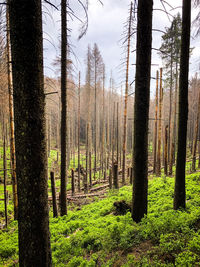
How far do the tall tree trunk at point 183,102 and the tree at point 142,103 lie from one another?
1225 mm

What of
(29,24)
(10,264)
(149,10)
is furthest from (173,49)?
(10,264)

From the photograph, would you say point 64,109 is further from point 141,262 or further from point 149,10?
point 141,262

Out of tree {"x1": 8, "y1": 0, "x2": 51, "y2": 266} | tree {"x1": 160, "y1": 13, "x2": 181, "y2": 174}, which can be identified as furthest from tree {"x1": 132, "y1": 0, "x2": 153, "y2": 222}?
tree {"x1": 160, "y1": 13, "x2": 181, "y2": 174}

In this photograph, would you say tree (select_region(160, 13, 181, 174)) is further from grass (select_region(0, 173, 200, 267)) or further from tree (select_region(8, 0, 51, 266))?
tree (select_region(8, 0, 51, 266))

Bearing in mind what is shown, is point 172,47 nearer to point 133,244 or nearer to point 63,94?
point 63,94

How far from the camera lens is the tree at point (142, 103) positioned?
3.97 m

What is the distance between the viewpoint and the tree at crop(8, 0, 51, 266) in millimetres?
1856

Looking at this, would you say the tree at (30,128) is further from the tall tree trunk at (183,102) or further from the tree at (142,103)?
the tall tree trunk at (183,102)

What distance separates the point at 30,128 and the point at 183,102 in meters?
4.54

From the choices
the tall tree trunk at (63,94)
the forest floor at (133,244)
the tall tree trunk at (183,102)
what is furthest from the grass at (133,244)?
the tall tree trunk at (63,94)

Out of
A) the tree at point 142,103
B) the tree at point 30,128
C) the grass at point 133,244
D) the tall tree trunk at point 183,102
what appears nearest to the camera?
the tree at point 30,128

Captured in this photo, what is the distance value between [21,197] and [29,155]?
2.06 ft

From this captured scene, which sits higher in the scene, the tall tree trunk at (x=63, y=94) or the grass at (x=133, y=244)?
the tall tree trunk at (x=63, y=94)

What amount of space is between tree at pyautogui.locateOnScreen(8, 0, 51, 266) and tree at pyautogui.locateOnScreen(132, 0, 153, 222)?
294cm
